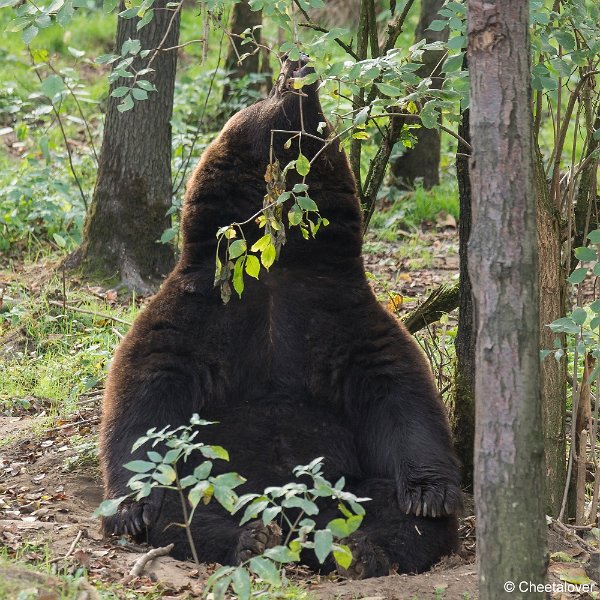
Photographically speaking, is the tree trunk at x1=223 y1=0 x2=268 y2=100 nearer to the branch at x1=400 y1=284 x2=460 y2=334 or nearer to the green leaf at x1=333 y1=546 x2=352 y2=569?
the branch at x1=400 y1=284 x2=460 y2=334

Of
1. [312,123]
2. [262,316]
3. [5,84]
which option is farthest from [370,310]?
[5,84]

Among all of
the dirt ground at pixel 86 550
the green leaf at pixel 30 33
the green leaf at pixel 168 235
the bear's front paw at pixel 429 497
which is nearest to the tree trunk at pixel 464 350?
the dirt ground at pixel 86 550

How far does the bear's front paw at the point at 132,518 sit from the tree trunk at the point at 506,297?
2.17 metres

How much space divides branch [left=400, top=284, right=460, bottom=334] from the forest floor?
0.18 meters

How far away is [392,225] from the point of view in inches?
372

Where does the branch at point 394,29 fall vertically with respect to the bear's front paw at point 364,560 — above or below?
above

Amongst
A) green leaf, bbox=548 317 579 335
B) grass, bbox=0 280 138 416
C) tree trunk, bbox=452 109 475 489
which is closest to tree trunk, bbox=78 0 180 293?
grass, bbox=0 280 138 416

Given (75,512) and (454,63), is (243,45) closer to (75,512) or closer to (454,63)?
(75,512)

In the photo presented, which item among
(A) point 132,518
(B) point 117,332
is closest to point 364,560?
(A) point 132,518

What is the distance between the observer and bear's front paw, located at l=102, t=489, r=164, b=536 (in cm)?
448

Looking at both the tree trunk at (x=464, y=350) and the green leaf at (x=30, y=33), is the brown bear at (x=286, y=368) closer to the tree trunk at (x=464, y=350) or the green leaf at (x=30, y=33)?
the tree trunk at (x=464, y=350)

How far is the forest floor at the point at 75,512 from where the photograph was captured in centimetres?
368

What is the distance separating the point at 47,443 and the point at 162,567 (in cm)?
187

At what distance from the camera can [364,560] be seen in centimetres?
423
